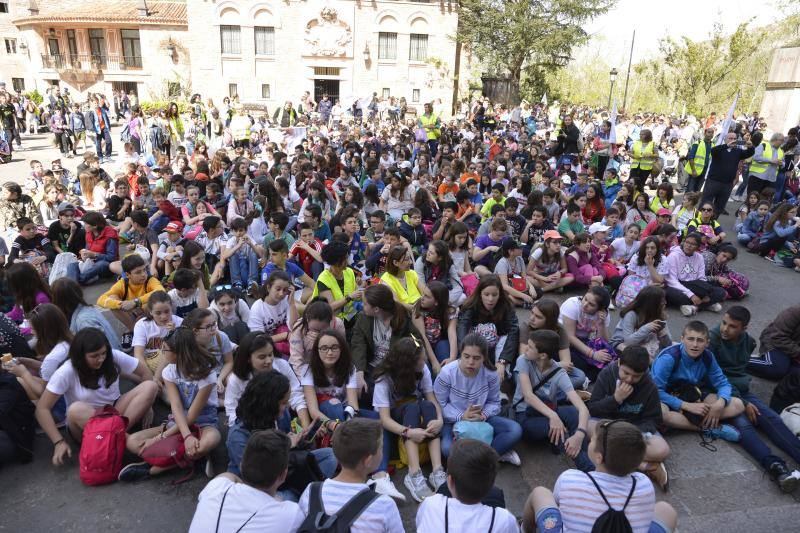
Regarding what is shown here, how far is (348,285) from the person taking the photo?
543cm

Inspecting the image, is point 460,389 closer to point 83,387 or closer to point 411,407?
point 411,407

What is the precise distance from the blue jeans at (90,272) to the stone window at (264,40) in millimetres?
26118

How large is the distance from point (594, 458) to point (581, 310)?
8.03ft

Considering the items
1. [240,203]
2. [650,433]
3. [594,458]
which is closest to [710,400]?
[650,433]

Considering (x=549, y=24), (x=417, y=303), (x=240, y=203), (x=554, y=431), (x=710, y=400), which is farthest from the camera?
(x=549, y=24)

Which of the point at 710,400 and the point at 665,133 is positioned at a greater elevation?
the point at 665,133

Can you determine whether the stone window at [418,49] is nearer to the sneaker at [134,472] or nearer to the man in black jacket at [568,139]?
the man in black jacket at [568,139]

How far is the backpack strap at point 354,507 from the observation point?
241 centimetres

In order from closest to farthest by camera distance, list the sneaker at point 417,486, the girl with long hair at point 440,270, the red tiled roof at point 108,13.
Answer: the sneaker at point 417,486, the girl with long hair at point 440,270, the red tiled roof at point 108,13

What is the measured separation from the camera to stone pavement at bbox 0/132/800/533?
11.2 feet

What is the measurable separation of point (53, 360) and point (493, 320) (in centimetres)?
358

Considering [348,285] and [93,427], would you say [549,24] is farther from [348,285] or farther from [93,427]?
[93,427]

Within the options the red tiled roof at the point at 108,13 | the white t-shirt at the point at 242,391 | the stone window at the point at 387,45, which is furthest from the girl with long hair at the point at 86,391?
the red tiled roof at the point at 108,13

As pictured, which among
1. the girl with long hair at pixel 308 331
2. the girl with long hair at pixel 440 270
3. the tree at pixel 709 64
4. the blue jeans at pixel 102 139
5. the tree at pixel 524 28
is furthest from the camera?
the tree at pixel 524 28
